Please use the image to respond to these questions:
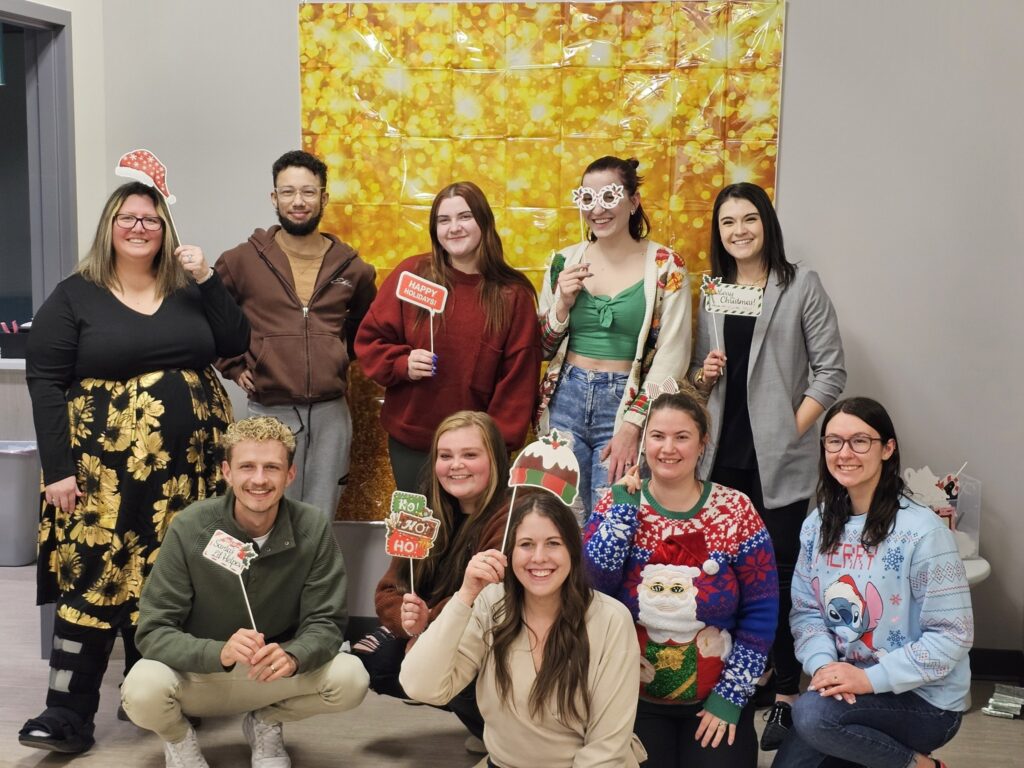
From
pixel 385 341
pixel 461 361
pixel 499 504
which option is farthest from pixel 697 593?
pixel 385 341

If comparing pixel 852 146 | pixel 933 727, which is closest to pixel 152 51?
pixel 852 146

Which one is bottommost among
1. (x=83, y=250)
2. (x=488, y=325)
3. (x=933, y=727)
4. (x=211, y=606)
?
(x=933, y=727)

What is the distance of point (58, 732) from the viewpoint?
106 inches

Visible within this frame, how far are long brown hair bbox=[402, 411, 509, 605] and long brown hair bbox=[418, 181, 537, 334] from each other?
495mm

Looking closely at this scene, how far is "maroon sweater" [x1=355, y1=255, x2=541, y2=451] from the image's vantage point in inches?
119

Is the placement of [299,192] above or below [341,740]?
above

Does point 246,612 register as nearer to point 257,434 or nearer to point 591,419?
point 257,434

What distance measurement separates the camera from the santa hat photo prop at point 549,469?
7.43 ft

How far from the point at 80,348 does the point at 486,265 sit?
43.6 inches

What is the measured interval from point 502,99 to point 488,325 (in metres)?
0.86

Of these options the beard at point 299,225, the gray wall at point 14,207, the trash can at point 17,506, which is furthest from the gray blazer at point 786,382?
the gray wall at point 14,207

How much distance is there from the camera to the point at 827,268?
11.0 ft

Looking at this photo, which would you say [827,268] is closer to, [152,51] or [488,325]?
[488,325]

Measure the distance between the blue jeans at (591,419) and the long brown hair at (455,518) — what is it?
0.40 metres
